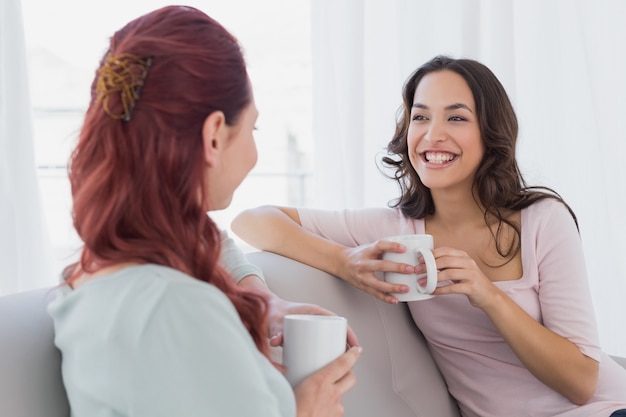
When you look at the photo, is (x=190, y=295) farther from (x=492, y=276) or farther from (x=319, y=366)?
(x=492, y=276)

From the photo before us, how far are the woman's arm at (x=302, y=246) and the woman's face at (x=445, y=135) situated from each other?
249 mm

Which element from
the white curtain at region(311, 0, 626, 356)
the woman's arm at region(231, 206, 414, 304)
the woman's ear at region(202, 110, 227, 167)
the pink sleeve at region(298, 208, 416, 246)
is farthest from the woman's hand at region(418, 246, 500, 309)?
the white curtain at region(311, 0, 626, 356)

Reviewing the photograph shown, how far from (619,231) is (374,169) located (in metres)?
0.93

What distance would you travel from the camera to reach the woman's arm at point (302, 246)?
1.71 meters

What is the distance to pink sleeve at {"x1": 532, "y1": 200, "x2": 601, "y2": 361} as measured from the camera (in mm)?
1687

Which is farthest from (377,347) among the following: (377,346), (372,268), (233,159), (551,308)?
(233,159)

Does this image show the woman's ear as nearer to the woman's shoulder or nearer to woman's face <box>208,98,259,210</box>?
woman's face <box>208,98,259,210</box>

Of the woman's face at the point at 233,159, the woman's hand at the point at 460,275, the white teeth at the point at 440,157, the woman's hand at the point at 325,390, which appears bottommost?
the woman's hand at the point at 325,390

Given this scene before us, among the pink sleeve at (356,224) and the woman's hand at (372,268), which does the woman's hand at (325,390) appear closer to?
the woman's hand at (372,268)

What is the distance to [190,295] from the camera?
3.07 ft

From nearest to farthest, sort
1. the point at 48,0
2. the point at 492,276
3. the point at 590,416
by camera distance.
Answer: the point at 590,416 → the point at 492,276 → the point at 48,0

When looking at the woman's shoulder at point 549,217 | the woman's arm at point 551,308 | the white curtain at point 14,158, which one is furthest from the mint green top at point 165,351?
the white curtain at point 14,158

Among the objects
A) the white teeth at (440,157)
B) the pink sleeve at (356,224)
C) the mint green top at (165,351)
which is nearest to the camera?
the mint green top at (165,351)

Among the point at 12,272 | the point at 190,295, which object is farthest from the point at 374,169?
the point at 190,295
